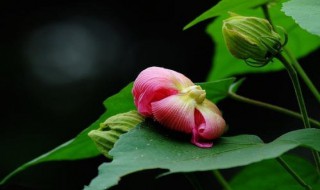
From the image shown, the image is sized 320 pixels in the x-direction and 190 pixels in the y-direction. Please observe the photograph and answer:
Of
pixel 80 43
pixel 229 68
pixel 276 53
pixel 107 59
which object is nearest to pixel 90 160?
pixel 107 59

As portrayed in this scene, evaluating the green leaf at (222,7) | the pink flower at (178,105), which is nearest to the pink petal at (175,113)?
the pink flower at (178,105)

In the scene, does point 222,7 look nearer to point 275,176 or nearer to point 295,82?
point 295,82

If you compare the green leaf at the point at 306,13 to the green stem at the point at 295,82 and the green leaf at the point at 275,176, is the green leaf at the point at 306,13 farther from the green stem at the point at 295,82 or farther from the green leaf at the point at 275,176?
the green leaf at the point at 275,176

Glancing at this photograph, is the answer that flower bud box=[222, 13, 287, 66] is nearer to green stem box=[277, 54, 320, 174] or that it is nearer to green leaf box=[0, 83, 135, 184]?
green stem box=[277, 54, 320, 174]

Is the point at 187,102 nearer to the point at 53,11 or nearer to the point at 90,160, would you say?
the point at 90,160

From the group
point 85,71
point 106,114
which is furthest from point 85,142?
point 85,71

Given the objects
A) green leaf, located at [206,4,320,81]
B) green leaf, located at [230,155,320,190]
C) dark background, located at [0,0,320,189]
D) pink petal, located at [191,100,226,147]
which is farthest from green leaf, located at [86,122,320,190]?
dark background, located at [0,0,320,189]
